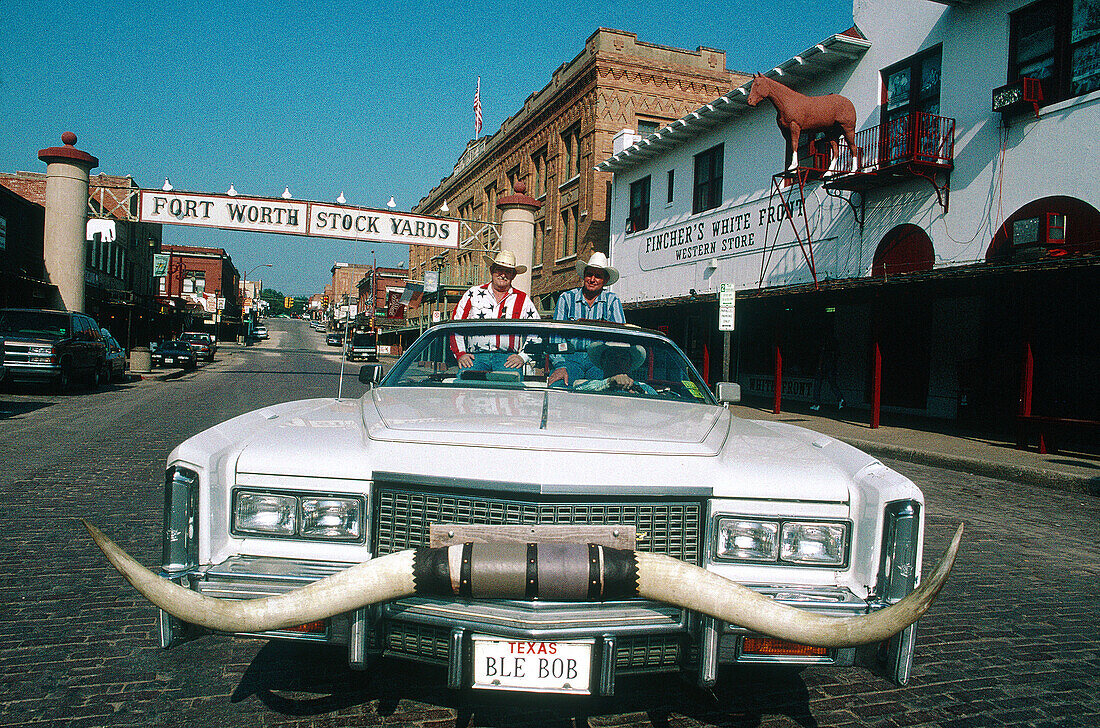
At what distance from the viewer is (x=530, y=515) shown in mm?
2320

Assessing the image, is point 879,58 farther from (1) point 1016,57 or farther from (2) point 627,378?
(2) point 627,378

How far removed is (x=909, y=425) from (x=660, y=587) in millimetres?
13839

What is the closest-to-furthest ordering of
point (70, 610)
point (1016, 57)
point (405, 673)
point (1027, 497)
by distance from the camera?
point (405, 673) → point (70, 610) → point (1027, 497) → point (1016, 57)

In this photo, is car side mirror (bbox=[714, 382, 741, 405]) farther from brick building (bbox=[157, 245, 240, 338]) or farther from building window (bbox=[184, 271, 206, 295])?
building window (bbox=[184, 271, 206, 295])

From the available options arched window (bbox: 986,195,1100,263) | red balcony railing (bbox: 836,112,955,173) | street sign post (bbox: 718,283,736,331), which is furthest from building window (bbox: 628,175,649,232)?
arched window (bbox: 986,195,1100,263)

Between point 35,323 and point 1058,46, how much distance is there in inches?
797

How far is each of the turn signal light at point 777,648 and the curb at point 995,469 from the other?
8215 mm

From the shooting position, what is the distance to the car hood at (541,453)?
2.34 metres

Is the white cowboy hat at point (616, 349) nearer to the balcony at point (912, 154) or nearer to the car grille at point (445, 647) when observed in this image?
the car grille at point (445, 647)

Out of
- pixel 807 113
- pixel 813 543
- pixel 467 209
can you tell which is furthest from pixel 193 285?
pixel 813 543

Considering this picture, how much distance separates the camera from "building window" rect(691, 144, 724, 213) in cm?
2112

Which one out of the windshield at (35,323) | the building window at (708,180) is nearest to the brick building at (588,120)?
the building window at (708,180)

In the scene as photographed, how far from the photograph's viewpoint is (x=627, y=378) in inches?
154

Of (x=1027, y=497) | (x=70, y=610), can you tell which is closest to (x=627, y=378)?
(x=70, y=610)
